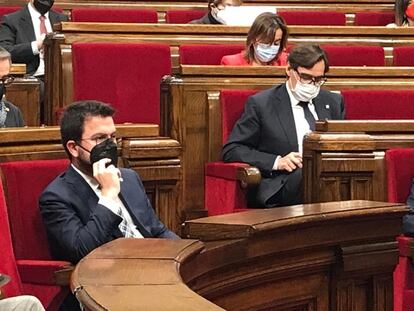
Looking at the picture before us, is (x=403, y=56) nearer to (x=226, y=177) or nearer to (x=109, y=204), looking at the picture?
(x=226, y=177)

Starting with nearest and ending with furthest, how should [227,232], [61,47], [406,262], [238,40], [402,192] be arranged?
[227,232] < [406,262] < [402,192] < [61,47] < [238,40]

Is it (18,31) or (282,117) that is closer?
(282,117)

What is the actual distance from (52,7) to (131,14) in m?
0.24

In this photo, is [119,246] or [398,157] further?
[398,157]

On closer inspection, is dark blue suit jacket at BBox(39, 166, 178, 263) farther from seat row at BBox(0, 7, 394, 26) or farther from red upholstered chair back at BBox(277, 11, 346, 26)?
red upholstered chair back at BBox(277, 11, 346, 26)

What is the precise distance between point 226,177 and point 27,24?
107 centimetres

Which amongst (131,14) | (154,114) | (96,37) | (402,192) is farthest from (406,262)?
(131,14)

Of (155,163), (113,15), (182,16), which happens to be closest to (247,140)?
(155,163)

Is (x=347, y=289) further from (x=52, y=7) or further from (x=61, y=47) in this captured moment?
(x=52, y=7)

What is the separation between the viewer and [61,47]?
104 inches

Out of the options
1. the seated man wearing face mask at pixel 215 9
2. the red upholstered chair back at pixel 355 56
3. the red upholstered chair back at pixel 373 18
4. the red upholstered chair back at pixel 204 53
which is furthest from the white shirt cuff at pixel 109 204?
the red upholstered chair back at pixel 373 18

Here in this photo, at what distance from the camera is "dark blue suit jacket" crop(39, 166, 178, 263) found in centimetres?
152

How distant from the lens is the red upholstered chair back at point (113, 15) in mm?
Result: 3248

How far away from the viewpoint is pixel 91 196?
162 cm
